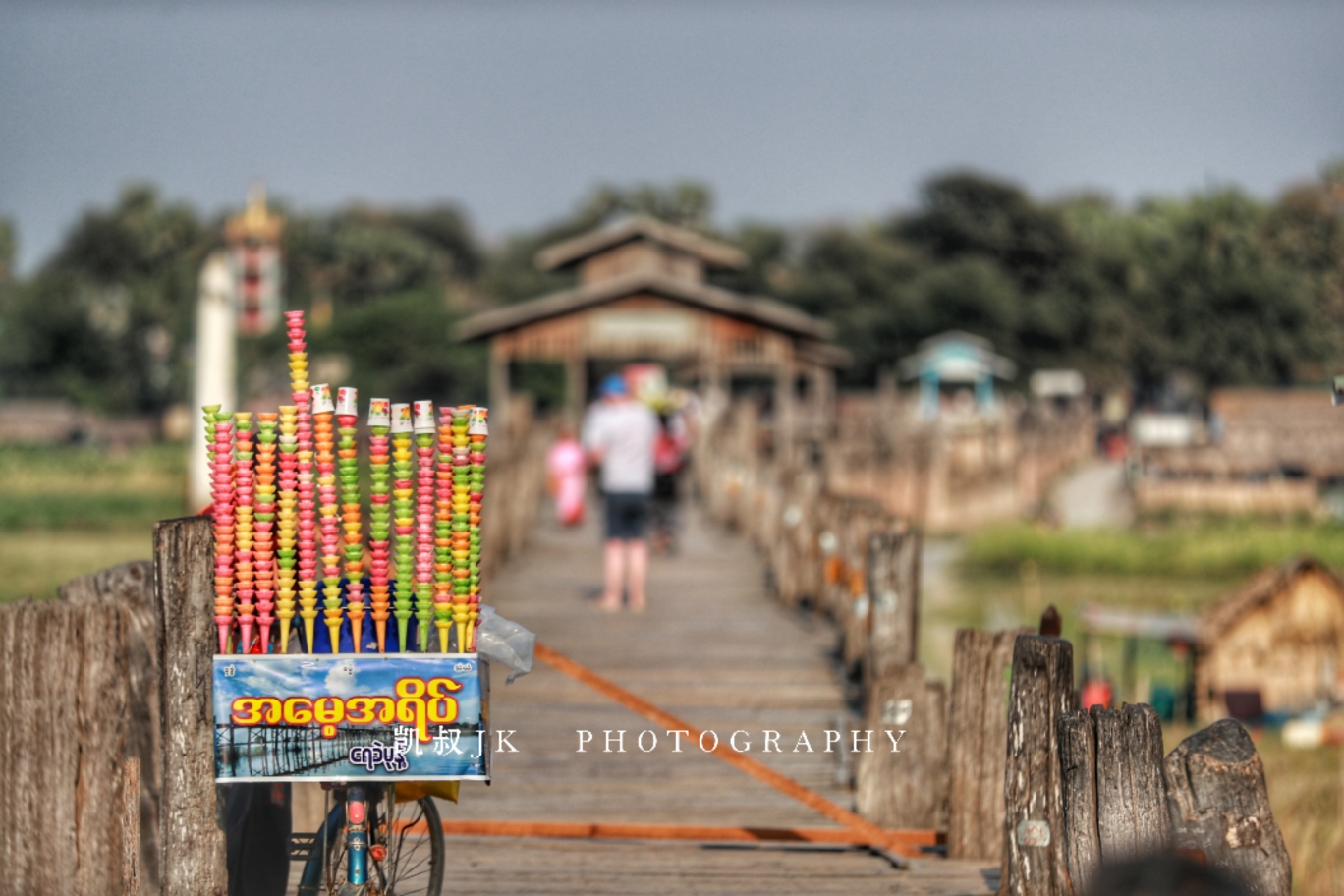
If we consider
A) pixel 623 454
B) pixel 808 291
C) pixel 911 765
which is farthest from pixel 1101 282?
pixel 911 765

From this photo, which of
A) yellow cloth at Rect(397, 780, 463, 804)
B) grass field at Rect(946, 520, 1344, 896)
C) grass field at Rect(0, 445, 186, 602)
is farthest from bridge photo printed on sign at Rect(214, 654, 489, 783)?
grass field at Rect(0, 445, 186, 602)

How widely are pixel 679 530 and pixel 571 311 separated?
977cm

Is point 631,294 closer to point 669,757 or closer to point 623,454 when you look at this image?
point 623,454

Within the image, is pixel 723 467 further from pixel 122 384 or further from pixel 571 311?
pixel 122 384

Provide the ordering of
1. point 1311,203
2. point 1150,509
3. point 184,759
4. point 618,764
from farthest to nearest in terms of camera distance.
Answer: point 1150,509 < point 1311,203 < point 618,764 < point 184,759

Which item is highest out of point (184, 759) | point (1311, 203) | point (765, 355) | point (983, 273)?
point (983, 273)

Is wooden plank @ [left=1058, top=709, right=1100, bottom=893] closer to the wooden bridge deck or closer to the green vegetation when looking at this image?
the wooden bridge deck

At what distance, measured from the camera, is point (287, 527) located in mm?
4613

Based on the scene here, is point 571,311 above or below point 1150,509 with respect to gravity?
above

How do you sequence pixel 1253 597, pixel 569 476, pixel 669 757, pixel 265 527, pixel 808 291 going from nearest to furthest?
pixel 265 527, pixel 669 757, pixel 569 476, pixel 1253 597, pixel 808 291

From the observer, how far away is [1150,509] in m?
33.6

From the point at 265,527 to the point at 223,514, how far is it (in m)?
0.13

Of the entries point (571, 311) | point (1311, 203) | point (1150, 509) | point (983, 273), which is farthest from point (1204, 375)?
point (983, 273)

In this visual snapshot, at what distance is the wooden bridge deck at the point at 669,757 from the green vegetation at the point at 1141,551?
16057 millimetres
